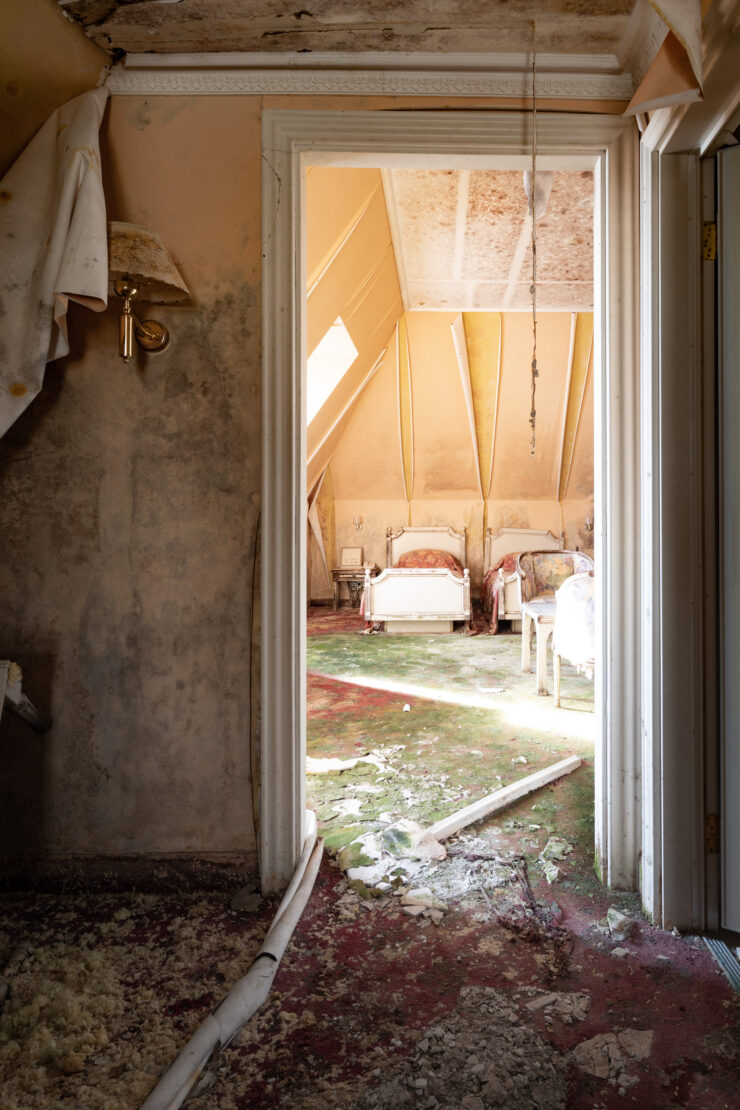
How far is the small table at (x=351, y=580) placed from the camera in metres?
8.74

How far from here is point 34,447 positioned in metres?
1.98

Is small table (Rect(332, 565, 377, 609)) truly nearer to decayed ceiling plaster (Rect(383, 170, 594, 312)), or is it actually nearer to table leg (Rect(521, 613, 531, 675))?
table leg (Rect(521, 613, 531, 675))

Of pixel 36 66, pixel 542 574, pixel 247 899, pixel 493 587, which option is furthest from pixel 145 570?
pixel 493 587

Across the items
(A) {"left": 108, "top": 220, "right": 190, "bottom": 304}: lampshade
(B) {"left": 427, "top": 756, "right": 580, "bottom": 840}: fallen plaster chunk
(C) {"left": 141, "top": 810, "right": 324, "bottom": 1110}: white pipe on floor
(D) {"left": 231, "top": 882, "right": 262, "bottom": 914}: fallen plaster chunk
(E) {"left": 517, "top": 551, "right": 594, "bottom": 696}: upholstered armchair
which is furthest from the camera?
(E) {"left": 517, "top": 551, "right": 594, "bottom": 696}: upholstered armchair

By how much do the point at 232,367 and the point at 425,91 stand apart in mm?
973

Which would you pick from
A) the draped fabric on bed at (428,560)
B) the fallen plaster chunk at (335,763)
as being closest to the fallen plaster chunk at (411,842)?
the fallen plaster chunk at (335,763)

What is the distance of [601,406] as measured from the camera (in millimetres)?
1975

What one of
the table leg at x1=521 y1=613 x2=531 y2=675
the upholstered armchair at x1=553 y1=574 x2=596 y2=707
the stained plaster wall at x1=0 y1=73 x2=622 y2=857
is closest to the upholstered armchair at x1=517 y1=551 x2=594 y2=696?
the table leg at x1=521 y1=613 x2=531 y2=675

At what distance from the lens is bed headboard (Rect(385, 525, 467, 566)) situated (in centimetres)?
858

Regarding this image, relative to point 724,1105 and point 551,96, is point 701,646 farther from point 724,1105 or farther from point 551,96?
point 551,96

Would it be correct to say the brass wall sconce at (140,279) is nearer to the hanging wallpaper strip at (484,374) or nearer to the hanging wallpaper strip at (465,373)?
the hanging wallpaper strip at (465,373)

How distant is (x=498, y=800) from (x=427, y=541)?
618cm

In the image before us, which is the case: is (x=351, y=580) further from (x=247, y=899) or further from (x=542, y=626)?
(x=247, y=899)

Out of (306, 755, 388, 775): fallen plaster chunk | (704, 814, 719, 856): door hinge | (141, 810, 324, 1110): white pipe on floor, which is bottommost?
(141, 810, 324, 1110): white pipe on floor
